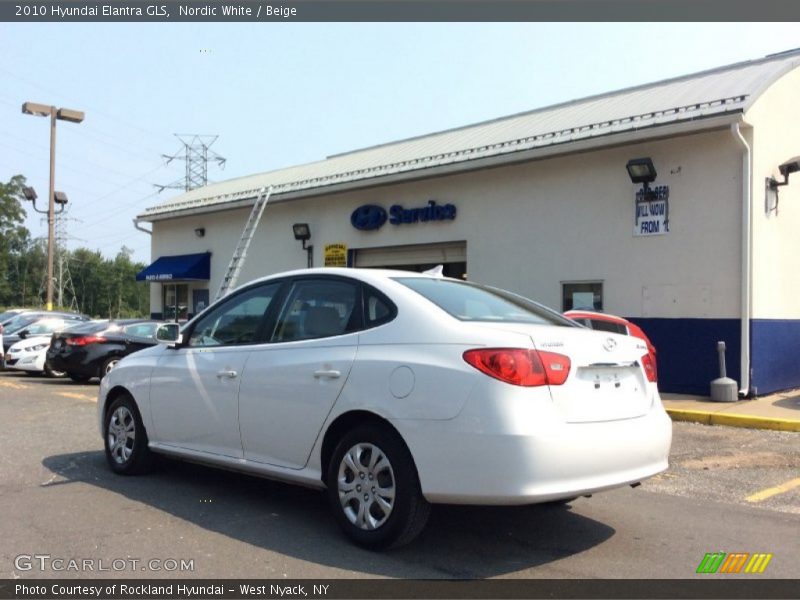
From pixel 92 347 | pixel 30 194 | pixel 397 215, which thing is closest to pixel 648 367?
pixel 397 215

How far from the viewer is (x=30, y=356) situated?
1652 cm

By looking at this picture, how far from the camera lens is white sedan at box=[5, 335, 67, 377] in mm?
16466


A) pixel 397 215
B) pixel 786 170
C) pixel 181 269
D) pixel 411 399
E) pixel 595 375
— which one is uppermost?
pixel 786 170

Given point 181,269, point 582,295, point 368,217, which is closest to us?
point 582,295

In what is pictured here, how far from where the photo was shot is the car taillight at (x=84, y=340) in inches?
557

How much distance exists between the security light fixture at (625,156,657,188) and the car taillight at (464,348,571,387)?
892 centimetres

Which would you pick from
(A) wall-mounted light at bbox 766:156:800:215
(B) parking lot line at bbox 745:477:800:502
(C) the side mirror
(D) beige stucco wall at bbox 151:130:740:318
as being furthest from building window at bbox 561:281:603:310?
(C) the side mirror

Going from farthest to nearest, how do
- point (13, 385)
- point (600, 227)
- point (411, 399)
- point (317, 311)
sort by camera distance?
1. point (13, 385)
2. point (600, 227)
3. point (317, 311)
4. point (411, 399)

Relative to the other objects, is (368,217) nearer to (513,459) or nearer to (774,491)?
(774,491)

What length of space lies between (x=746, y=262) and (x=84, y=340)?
11.6 meters

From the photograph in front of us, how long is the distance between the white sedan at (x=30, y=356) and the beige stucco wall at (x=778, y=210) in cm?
1414

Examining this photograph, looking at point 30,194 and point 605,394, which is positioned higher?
point 30,194

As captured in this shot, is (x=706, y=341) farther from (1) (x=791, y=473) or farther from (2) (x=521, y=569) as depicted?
(2) (x=521, y=569)

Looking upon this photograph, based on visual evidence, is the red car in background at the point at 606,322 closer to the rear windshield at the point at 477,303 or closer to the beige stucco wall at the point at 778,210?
the beige stucco wall at the point at 778,210
